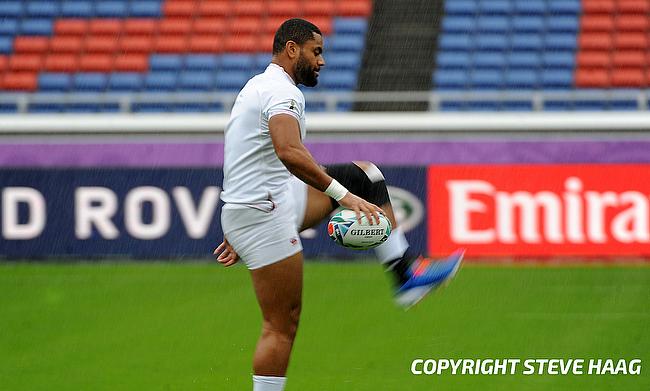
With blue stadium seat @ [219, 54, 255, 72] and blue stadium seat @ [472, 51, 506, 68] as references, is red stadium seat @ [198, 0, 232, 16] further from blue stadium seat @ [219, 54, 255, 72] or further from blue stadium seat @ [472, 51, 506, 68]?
blue stadium seat @ [472, 51, 506, 68]

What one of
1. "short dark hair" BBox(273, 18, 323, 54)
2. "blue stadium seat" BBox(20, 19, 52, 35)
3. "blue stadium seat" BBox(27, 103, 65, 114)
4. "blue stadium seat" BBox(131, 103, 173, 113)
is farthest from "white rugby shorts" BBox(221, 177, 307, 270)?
"blue stadium seat" BBox(20, 19, 52, 35)

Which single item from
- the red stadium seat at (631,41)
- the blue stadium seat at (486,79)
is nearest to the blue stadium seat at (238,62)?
the blue stadium seat at (486,79)

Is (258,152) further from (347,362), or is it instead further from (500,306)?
(500,306)

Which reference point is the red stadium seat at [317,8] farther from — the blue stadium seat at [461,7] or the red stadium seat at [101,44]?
the red stadium seat at [101,44]

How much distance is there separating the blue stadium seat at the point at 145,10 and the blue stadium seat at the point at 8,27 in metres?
1.73

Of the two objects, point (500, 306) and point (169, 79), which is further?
point (169, 79)

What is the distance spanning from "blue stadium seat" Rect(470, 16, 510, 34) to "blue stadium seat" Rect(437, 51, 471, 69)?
50 centimetres

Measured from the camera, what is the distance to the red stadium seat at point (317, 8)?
51.1ft

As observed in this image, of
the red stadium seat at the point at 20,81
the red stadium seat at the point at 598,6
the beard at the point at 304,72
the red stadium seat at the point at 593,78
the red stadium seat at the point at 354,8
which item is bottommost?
the beard at the point at 304,72

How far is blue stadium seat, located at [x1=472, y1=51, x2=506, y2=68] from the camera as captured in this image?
1455 centimetres

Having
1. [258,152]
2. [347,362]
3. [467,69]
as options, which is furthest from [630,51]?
[258,152]

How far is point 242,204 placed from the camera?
411 centimetres

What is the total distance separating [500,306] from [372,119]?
9.43ft

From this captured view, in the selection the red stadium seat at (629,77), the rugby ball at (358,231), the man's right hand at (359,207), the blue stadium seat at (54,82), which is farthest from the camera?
the blue stadium seat at (54,82)
